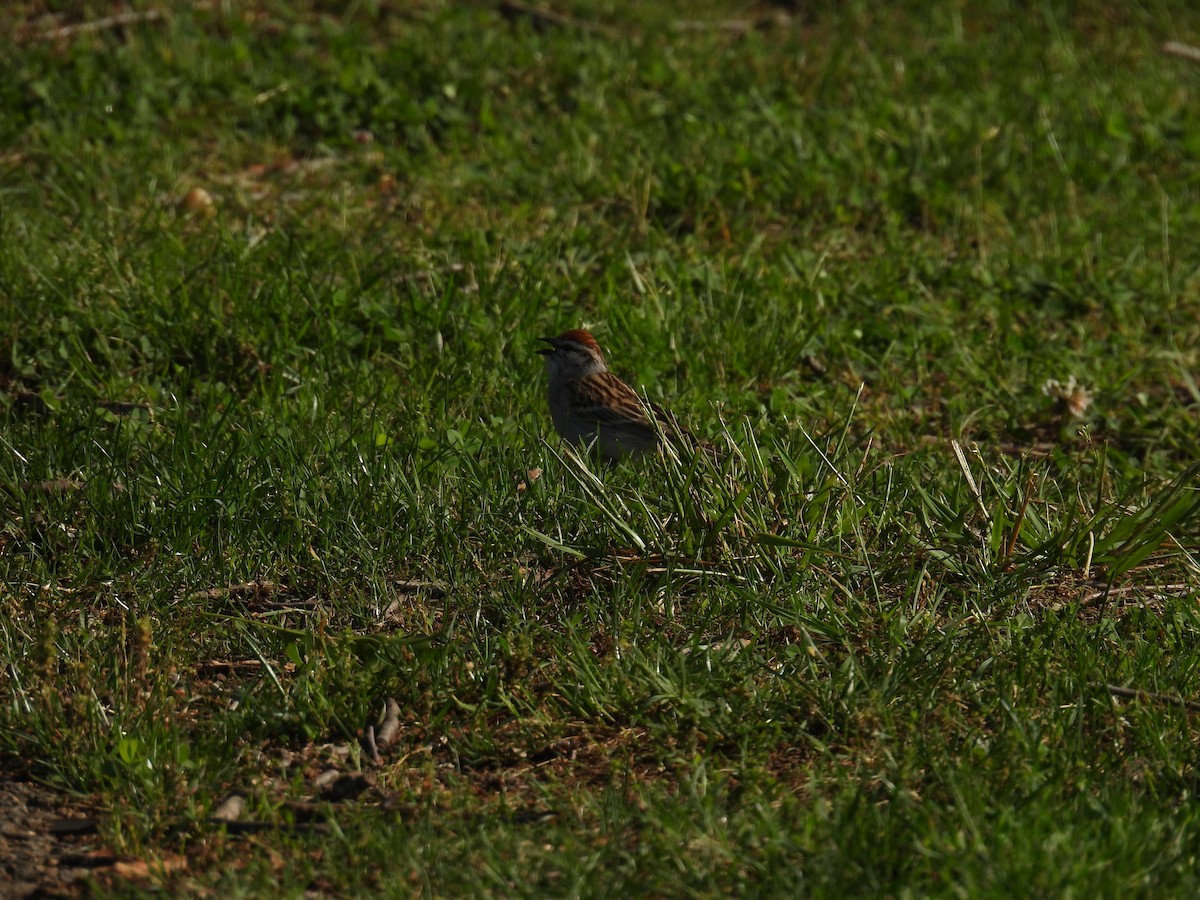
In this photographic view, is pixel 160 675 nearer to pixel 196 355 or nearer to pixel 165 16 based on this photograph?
pixel 196 355

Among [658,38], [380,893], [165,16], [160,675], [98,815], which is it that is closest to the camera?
[380,893]

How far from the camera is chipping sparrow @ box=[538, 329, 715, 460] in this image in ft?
20.4

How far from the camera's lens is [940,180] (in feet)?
29.4

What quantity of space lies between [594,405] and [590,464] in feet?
2.02

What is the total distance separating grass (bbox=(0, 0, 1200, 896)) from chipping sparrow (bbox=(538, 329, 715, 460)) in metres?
0.28

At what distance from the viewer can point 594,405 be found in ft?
20.5

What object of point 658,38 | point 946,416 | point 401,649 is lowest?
point 946,416

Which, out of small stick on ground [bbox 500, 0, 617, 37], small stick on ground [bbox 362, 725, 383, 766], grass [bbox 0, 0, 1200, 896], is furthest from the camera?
small stick on ground [bbox 500, 0, 617, 37]

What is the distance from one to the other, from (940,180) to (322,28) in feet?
13.5

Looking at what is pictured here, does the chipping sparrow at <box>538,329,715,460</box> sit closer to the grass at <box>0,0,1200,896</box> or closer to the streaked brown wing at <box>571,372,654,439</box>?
the streaked brown wing at <box>571,372,654,439</box>

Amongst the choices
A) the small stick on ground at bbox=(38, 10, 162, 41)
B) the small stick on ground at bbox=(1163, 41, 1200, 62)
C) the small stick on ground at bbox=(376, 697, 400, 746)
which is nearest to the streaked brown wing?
the small stick on ground at bbox=(376, 697, 400, 746)

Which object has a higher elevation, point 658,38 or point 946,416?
point 658,38

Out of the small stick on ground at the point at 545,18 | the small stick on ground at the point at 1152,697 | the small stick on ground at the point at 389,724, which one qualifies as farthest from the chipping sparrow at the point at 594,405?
the small stick on ground at the point at 545,18

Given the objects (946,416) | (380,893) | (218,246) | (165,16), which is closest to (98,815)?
(380,893)
